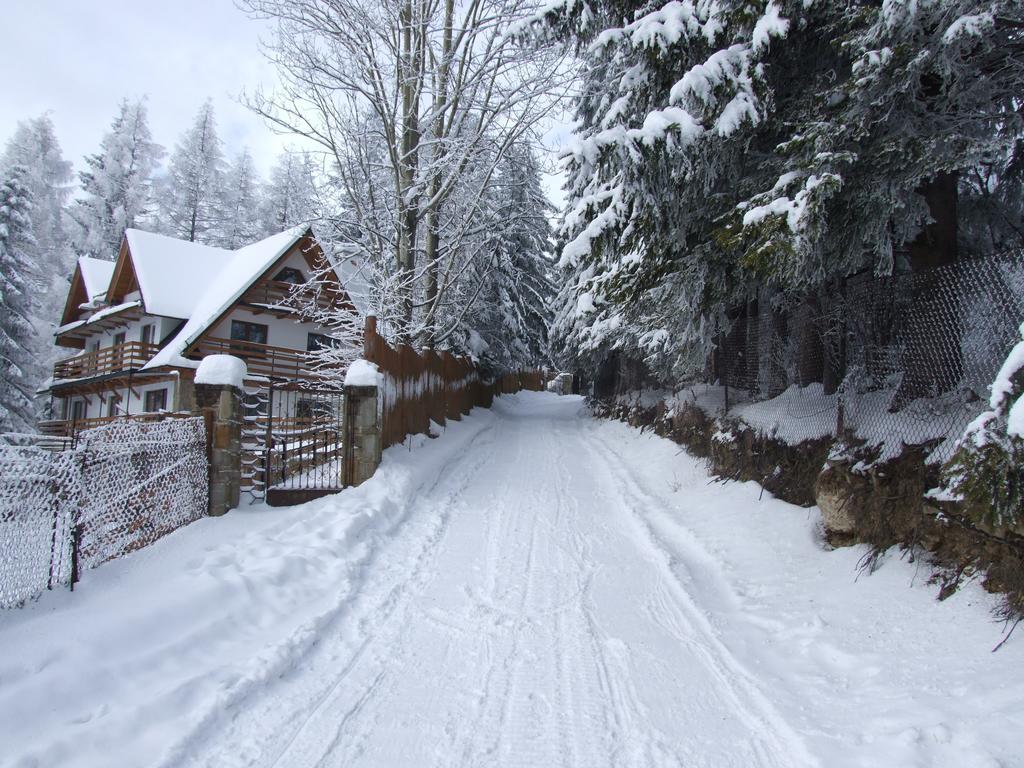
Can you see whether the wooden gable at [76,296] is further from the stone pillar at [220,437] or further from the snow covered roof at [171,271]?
the stone pillar at [220,437]

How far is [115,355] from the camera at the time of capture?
21.8 meters

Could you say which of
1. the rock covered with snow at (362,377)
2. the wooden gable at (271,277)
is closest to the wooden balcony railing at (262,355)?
the wooden gable at (271,277)

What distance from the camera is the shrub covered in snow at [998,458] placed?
292cm

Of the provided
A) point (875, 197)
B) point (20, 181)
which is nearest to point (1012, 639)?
point (875, 197)

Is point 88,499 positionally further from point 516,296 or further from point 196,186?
point 196,186

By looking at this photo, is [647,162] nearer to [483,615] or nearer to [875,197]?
[875,197]

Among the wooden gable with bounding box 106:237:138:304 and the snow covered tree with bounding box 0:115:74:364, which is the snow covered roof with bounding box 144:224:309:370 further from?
the snow covered tree with bounding box 0:115:74:364

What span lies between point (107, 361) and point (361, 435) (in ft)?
67.1

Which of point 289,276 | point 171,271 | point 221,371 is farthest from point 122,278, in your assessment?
point 221,371

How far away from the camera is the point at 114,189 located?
30547 millimetres

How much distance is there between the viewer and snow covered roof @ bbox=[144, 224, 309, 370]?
18.9m

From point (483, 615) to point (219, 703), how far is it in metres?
1.90

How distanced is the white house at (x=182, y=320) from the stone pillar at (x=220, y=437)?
12.7 metres

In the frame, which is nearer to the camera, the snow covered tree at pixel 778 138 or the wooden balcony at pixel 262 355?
the snow covered tree at pixel 778 138
